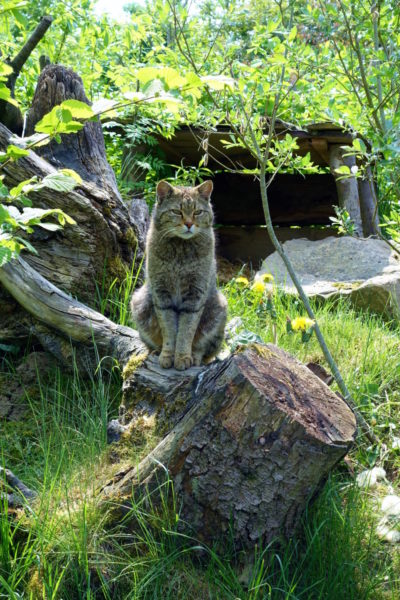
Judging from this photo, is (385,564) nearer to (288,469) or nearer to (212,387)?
(288,469)

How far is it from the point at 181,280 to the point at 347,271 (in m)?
2.83

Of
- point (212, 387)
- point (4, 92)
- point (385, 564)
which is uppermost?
point (4, 92)

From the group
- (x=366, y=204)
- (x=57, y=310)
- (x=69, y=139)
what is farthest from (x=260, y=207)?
(x=57, y=310)

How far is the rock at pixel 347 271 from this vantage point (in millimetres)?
5211

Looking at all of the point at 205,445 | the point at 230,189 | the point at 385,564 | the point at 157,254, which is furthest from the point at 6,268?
the point at 230,189

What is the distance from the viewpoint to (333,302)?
520 centimetres

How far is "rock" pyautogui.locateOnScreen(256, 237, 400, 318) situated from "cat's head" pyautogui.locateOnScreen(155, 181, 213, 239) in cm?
172

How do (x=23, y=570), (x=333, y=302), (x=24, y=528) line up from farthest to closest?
(x=333, y=302) → (x=24, y=528) → (x=23, y=570)

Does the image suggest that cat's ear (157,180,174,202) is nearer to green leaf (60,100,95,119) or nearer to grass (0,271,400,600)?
grass (0,271,400,600)

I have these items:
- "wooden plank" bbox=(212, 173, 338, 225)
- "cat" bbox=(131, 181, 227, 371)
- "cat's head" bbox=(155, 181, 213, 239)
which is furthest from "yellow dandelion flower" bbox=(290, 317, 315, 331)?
"wooden plank" bbox=(212, 173, 338, 225)

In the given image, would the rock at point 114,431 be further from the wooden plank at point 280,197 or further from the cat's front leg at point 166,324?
the wooden plank at point 280,197

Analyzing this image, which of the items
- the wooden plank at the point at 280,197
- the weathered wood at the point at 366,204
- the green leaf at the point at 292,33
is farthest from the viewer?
the wooden plank at the point at 280,197

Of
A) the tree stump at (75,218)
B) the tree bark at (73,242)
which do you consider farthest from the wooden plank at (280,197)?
the tree bark at (73,242)

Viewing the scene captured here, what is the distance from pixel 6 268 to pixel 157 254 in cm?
103
